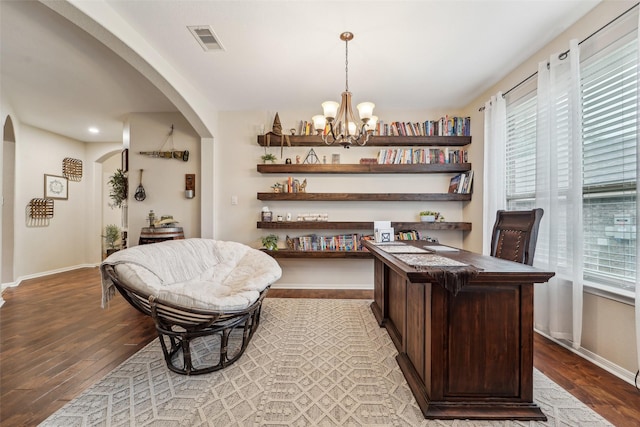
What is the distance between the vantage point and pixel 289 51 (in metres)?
2.47

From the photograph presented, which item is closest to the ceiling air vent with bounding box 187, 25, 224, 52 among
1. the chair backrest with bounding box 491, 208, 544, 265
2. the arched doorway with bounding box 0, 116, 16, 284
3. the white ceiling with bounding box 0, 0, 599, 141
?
the white ceiling with bounding box 0, 0, 599, 141

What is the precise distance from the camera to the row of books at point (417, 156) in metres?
3.72

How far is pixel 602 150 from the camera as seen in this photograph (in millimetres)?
1911

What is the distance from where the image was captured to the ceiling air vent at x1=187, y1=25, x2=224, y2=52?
2193mm

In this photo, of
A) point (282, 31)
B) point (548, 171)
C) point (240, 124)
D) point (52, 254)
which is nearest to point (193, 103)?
point (240, 124)

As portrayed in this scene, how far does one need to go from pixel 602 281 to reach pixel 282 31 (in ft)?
10.3

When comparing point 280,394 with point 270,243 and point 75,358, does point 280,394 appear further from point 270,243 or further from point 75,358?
point 270,243

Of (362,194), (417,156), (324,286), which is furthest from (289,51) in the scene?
(324,286)

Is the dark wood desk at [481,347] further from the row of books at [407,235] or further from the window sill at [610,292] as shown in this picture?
the row of books at [407,235]

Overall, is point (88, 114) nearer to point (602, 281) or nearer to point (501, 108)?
point (501, 108)

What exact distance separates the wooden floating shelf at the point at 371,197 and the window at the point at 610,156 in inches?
57.5

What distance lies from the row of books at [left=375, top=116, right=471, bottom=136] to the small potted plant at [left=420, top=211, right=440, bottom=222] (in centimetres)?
112

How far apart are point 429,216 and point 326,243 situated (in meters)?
1.52

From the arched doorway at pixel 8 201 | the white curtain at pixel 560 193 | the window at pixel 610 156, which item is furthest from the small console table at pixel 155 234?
the window at pixel 610 156
